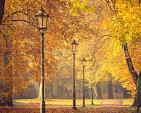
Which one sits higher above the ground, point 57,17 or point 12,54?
point 57,17

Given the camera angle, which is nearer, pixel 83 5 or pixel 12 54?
pixel 83 5

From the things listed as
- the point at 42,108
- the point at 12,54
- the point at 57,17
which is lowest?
the point at 42,108

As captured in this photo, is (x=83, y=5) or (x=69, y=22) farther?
(x=69, y=22)

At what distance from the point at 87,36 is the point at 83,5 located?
24369 mm

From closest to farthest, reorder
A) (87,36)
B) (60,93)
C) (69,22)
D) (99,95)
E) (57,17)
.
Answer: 1. (57,17)
2. (69,22)
3. (87,36)
4. (99,95)
5. (60,93)

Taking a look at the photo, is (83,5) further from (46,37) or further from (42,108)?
(46,37)

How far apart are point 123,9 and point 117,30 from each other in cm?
154

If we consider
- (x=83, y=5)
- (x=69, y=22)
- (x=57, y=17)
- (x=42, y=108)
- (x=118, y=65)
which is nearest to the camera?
(x=83, y=5)

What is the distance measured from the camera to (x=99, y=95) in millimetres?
84938

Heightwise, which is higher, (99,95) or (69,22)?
(69,22)

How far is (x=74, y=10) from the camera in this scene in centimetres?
2223

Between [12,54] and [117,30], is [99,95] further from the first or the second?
[117,30]

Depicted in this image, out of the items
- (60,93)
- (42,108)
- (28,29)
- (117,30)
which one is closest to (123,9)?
(117,30)

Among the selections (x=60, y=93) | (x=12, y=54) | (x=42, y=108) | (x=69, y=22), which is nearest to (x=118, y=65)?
(x=69, y=22)
